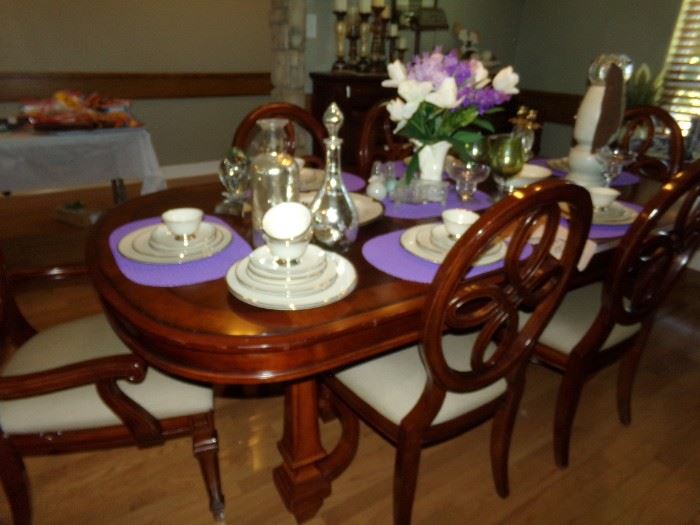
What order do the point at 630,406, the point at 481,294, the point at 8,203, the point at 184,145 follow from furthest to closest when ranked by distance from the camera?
the point at 184,145 → the point at 8,203 → the point at 630,406 → the point at 481,294

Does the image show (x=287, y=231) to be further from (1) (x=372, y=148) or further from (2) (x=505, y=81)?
(1) (x=372, y=148)

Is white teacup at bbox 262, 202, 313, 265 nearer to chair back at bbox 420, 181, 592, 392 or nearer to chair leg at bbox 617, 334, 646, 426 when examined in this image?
chair back at bbox 420, 181, 592, 392

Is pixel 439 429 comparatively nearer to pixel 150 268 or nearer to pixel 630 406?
pixel 150 268

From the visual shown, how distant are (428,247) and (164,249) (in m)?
0.59

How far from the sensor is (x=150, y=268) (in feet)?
3.36

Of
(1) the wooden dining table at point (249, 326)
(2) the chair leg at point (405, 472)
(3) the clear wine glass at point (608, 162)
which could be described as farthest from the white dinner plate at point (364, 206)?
(3) the clear wine glass at point (608, 162)

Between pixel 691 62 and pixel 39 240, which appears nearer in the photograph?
pixel 39 240

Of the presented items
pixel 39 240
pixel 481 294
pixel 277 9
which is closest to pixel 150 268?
pixel 481 294

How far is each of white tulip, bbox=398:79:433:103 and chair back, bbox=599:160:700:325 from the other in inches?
23.5

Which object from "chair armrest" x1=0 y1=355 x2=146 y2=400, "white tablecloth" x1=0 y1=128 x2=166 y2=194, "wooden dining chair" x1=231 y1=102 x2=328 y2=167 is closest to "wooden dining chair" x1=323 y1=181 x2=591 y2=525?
"chair armrest" x1=0 y1=355 x2=146 y2=400

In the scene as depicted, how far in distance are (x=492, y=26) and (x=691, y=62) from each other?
170 centimetres

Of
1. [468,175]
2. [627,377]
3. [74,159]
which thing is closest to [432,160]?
[468,175]

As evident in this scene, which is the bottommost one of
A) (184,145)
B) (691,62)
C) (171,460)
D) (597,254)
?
(171,460)

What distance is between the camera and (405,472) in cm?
111
